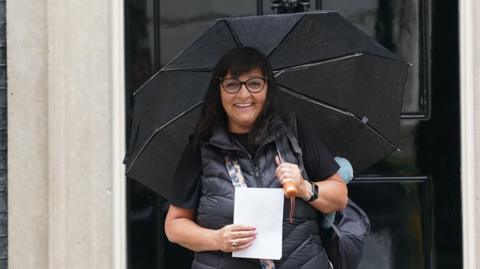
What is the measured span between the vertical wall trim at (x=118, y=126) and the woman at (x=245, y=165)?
4.91ft

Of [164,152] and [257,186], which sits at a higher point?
[164,152]

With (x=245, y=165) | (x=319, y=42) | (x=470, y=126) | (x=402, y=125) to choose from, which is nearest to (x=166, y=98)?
(x=245, y=165)

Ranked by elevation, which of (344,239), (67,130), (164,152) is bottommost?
(344,239)

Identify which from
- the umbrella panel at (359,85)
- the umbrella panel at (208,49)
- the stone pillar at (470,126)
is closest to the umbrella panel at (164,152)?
the umbrella panel at (208,49)

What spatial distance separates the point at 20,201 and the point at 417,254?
1.99 m

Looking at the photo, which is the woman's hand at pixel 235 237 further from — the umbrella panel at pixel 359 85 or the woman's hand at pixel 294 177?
the umbrella panel at pixel 359 85

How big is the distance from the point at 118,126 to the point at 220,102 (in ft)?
5.13

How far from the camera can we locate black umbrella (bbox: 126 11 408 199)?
3057 mm

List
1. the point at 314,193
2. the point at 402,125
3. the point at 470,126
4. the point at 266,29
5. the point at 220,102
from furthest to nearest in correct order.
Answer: the point at 402,125, the point at 470,126, the point at 266,29, the point at 220,102, the point at 314,193

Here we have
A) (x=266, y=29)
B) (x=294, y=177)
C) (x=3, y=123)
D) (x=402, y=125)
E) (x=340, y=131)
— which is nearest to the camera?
(x=294, y=177)

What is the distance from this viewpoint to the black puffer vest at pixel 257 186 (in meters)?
2.83

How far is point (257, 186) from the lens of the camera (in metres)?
2.81

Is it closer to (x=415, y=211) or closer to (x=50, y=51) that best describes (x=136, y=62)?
(x=50, y=51)

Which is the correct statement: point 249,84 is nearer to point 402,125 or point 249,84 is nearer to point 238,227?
point 238,227
